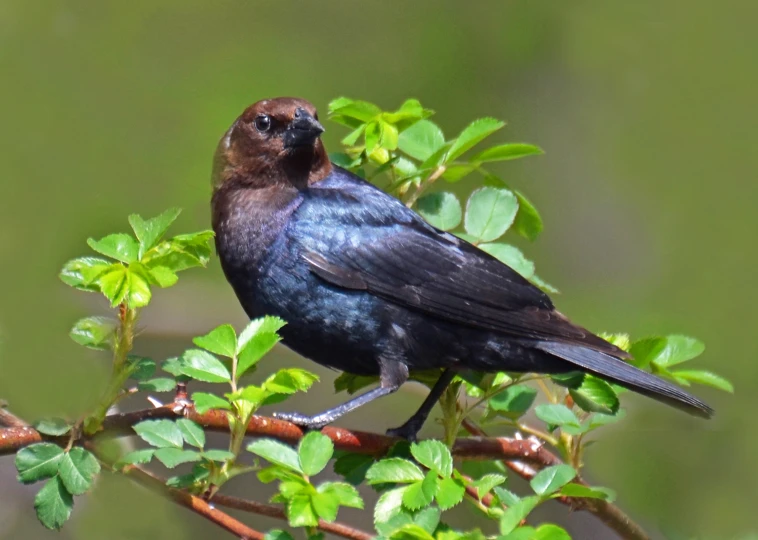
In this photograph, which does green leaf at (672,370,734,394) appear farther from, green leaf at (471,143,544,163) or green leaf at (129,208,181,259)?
green leaf at (129,208,181,259)

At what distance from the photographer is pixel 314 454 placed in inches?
80.9

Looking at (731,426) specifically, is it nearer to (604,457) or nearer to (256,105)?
(604,457)

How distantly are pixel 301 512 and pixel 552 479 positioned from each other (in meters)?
0.56

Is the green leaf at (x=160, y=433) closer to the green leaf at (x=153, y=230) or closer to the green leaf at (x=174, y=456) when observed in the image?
the green leaf at (x=174, y=456)

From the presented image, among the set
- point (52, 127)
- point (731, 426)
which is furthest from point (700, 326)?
point (52, 127)

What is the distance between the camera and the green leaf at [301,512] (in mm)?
1974

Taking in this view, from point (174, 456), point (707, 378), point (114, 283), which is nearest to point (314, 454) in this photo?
point (174, 456)

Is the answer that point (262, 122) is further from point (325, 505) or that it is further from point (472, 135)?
point (325, 505)

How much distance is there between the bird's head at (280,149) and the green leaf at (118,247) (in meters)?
1.35

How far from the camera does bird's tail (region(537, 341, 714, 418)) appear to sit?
3.13 m

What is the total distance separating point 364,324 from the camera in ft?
11.0

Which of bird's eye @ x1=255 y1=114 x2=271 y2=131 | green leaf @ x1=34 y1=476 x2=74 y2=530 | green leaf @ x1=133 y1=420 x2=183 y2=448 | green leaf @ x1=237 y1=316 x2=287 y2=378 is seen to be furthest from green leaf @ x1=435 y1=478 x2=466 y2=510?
bird's eye @ x1=255 y1=114 x2=271 y2=131

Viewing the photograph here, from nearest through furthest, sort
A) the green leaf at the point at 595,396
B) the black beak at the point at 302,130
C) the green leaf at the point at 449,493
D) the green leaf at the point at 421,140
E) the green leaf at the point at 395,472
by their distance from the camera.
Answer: the green leaf at the point at 449,493 → the green leaf at the point at 395,472 → the green leaf at the point at 595,396 → the green leaf at the point at 421,140 → the black beak at the point at 302,130

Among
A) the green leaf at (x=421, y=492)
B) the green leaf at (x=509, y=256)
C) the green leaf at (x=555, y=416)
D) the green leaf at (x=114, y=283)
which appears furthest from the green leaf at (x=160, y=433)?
the green leaf at (x=509, y=256)
